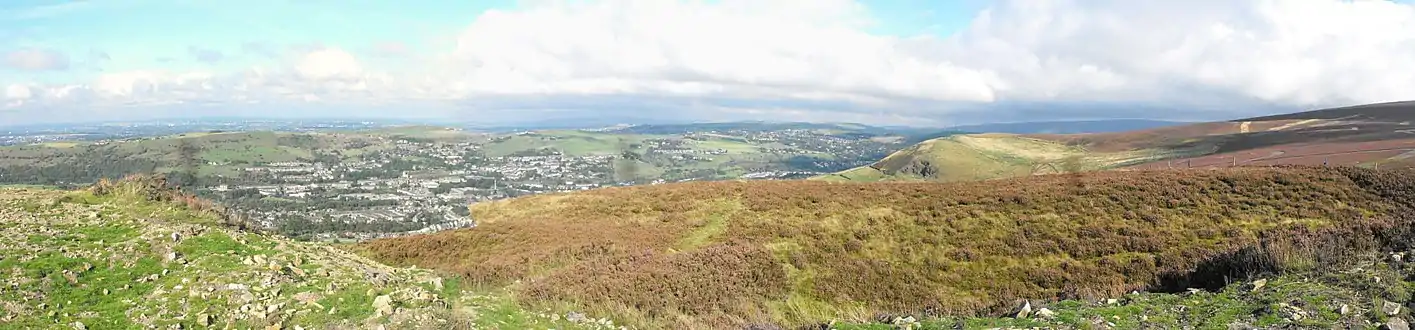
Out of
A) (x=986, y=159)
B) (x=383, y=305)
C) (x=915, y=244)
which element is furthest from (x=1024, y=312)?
(x=986, y=159)

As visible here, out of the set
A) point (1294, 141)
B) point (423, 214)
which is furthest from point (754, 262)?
point (423, 214)

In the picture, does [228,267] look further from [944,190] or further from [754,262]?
[944,190]

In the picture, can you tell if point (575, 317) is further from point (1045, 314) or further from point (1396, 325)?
point (1396, 325)

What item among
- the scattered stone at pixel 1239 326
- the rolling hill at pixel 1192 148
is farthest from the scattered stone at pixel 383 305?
the rolling hill at pixel 1192 148

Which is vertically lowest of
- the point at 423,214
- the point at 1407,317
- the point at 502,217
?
the point at 423,214

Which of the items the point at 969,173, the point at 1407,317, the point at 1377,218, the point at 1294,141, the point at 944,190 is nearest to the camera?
the point at 1407,317

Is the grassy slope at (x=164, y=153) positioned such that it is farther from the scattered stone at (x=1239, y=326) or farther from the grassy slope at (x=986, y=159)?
the scattered stone at (x=1239, y=326)
